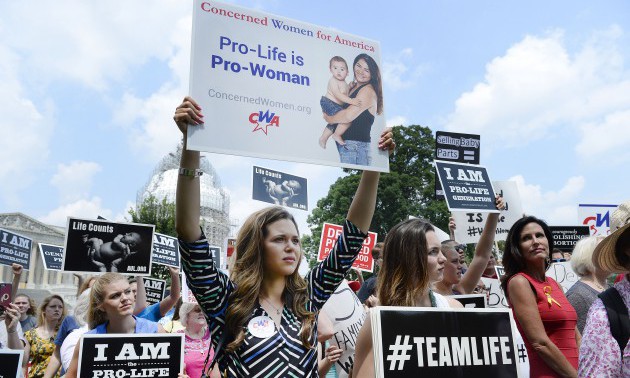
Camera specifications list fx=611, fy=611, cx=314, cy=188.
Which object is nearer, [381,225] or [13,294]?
[13,294]

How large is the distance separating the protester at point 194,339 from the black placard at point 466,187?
3126 mm

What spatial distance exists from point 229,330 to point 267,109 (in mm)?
1264

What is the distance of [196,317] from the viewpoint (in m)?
6.69

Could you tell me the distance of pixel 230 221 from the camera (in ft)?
361

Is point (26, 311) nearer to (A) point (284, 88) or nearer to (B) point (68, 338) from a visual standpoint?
(B) point (68, 338)

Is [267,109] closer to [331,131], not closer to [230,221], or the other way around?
[331,131]

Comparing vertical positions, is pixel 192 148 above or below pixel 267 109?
below

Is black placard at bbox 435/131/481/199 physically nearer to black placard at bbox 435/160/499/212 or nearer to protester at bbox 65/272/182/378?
black placard at bbox 435/160/499/212

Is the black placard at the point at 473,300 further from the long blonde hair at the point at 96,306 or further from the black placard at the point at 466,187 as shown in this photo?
the long blonde hair at the point at 96,306

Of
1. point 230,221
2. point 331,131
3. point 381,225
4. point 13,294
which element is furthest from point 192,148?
point 230,221

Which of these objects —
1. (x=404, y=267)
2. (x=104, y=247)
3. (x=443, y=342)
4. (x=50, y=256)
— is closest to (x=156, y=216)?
(x=50, y=256)

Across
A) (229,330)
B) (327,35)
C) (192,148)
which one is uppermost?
(327,35)

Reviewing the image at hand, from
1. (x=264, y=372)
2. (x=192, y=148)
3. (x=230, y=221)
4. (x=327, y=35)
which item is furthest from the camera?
(x=230, y=221)

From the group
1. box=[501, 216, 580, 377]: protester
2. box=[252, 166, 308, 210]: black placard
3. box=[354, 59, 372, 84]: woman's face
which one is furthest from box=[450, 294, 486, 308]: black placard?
box=[252, 166, 308, 210]: black placard
